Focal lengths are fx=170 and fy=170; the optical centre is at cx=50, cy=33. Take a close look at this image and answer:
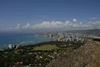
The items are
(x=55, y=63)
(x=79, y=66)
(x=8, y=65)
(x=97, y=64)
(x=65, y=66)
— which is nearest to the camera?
(x=97, y=64)

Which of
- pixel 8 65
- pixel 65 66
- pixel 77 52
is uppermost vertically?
pixel 77 52

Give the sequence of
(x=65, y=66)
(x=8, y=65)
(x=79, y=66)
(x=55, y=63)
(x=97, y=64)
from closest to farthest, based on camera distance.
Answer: (x=97, y=64), (x=79, y=66), (x=65, y=66), (x=55, y=63), (x=8, y=65)

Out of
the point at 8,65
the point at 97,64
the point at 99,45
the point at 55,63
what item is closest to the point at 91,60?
the point at 97,64

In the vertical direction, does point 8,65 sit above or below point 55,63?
below

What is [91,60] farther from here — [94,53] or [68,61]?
[68,61]

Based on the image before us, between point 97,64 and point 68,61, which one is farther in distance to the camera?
point 68,61

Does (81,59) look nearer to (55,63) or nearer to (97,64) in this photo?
(97,64)

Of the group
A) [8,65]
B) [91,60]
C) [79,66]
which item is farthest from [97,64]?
[8,65]
